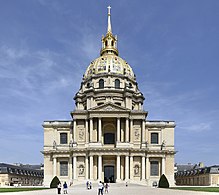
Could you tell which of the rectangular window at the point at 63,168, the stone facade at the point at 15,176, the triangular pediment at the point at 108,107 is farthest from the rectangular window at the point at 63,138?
the stone facade at the point at 15,176

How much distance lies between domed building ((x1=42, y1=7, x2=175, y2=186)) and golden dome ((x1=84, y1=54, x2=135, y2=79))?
13.0 m

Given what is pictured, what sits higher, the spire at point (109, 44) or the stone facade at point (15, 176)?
the spire at point (109, 44)

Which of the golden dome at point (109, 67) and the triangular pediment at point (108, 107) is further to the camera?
the golden dome at point (109, 67)

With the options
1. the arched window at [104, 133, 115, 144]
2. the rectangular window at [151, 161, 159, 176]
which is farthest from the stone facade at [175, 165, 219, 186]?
the arched window at [104, 133, 115, 144]

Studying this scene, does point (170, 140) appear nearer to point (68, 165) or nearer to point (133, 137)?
point (133, 137)

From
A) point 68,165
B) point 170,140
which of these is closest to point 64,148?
point 68,165

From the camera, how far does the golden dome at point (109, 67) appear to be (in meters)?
72.6

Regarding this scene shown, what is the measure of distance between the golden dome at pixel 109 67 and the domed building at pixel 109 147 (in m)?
13.0

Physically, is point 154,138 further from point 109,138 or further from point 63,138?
→ point 63,138

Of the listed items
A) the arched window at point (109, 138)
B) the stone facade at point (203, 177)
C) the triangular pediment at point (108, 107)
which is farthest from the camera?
the stone facade at point (203, 177)

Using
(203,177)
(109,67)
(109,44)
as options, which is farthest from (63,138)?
(203,177)

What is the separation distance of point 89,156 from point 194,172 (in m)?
41.1

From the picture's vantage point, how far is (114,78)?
71.2m

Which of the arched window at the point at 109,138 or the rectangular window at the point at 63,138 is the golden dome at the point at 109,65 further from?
the rectangular window at the point at 63,138
